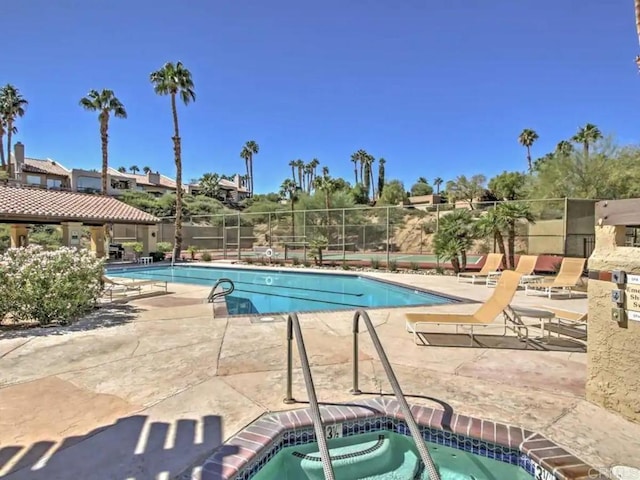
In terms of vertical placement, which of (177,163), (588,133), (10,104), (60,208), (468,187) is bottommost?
(60,208)

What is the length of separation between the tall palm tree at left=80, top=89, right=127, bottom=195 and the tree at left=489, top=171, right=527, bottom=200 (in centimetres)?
3529

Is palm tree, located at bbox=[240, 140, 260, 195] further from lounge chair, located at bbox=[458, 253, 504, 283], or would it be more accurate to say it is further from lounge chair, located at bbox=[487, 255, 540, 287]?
lounge chair, located at bbox=[487, 255, 540, 287]

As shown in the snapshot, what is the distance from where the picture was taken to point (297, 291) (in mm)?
12828

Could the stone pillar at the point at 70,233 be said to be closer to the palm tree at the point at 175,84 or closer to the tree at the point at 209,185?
the palm tree at the point at 175,84

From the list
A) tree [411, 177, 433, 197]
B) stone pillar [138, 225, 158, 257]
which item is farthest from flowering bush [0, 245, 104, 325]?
tree [411, 177, 433, 197]

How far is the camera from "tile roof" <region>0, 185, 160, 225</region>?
48.0 feet

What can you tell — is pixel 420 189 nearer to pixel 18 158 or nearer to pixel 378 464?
pixel 18 158

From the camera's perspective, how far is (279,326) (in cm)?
629

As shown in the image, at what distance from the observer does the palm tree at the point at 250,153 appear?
70.1 m

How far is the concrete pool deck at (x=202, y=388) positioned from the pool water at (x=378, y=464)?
38 cm

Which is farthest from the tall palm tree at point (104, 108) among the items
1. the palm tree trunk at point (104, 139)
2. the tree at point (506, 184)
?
the tree at point (506, 184)

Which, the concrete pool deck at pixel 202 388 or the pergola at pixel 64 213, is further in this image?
the pergola at pixel 64 213

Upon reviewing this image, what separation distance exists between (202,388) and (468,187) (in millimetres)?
45129

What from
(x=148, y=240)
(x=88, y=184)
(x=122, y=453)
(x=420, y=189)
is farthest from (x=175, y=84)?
(x=420, y=189)
